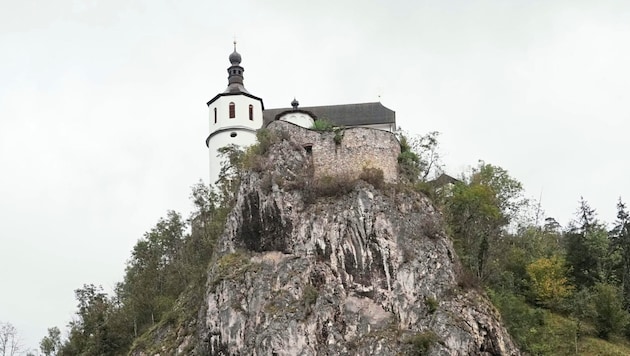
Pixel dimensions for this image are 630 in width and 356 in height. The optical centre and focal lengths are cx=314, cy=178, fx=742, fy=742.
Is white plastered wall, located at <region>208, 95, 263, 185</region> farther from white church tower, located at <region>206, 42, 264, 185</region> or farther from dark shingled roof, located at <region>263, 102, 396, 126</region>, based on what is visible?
dark shingled roof, located at <region>263, 102, 396, 126</region>

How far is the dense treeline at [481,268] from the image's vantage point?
40.2 m

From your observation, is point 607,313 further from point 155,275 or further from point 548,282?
point 155,275

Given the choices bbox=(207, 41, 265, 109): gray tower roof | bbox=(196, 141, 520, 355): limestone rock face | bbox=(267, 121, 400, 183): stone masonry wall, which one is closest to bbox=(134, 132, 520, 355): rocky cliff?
bbox=(196, 141, 520, 355): limestone rock face

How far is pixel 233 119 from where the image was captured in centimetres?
5359

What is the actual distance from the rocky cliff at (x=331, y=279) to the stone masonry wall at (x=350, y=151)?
921mm

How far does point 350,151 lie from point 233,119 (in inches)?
567

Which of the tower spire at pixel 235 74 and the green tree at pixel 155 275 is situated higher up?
the tower spire at pixel 235 74

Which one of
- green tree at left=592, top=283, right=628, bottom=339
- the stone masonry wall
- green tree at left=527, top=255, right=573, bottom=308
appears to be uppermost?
the stone masonry wall

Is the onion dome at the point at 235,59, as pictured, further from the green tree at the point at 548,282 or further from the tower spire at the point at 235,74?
the green tree at the point at 548,282

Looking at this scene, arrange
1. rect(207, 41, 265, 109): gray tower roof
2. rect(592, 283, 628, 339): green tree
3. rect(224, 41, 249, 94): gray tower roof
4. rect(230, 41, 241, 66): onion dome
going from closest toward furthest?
rect(592, 283, 628, 339): green tree < rect(207, 41, 265, 109): gray tower roof < rect(224, 41, 249, 94): gray tower roof < rect(230, 41, 241, 66): onion dome

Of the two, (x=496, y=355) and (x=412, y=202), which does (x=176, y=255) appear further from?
(x=496, y=355)

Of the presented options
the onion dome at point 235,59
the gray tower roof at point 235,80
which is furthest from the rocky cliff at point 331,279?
the onion dome at point 235,59

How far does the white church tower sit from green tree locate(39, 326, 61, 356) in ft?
80.2

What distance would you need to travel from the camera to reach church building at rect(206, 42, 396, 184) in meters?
53.1
